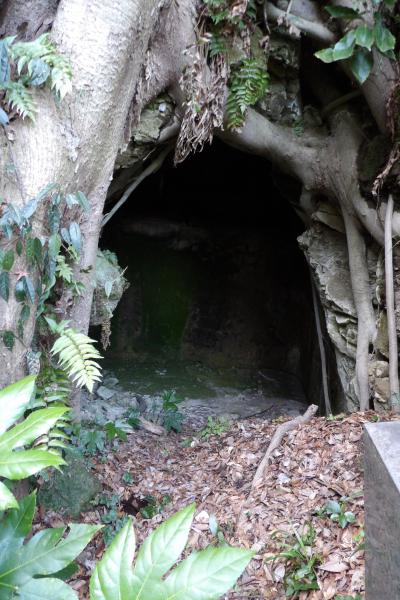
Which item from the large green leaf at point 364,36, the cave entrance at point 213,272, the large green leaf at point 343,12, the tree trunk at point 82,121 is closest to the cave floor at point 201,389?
the cave entrance at point 213,272

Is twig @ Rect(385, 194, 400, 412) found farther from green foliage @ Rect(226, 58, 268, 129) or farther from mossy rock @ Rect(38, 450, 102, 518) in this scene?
mossy rock @ Rect(38, 450, 102, 518)

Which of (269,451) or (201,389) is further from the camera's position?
(201,389)

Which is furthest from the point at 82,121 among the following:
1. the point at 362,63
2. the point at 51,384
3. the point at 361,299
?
the point at 361,299

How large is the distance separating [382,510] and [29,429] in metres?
1.07

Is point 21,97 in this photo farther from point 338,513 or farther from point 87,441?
point 338,513

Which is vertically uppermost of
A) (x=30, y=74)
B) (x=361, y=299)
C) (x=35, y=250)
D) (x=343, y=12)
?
(x=343, y=12)

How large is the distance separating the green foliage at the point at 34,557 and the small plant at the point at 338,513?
1.64 m

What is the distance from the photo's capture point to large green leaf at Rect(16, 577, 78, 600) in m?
1.11

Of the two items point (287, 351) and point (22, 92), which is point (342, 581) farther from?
point (287, 351)

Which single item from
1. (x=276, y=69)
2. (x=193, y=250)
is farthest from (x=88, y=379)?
(x=193, y=250)

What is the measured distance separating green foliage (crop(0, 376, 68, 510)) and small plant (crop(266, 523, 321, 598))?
161cm

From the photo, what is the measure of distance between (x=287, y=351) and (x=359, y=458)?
556 cm

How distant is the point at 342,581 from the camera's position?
202cm

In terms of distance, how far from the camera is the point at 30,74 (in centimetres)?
243
